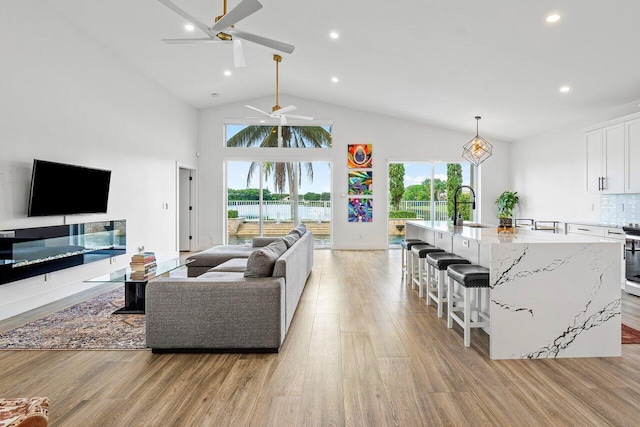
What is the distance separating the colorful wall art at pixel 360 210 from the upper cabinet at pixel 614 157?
4.28 m

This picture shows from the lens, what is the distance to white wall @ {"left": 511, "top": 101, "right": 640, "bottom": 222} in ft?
19.2

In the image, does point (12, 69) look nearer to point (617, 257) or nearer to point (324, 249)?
point (617, 257)

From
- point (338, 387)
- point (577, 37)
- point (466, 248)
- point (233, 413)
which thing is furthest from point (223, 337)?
point (577, 37)

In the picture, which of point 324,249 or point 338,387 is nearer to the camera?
point 338,387

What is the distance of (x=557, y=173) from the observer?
6637 millimetres

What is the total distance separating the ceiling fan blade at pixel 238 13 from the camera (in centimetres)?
275

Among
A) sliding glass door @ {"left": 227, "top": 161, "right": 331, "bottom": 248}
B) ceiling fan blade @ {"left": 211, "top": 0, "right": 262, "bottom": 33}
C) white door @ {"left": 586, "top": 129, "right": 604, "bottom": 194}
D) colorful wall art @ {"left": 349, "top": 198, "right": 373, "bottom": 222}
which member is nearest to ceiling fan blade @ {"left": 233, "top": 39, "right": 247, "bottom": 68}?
ceiling fan blade @ {"left": 211, "top": 0, "right": 262, "bottom": 33}

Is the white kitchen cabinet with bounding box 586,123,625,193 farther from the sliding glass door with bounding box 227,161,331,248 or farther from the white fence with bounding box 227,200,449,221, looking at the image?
the sliding glass door with bounding box 227,161,331,248

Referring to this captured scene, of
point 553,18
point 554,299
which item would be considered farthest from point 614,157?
point 554,299

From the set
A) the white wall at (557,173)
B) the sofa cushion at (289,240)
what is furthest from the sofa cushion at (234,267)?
the white wall at (557,173)

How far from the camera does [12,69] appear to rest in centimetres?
360

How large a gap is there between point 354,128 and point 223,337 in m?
6.75

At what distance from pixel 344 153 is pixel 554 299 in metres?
6.35

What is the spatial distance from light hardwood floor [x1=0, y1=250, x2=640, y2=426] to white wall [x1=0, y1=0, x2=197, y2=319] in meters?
1.92
